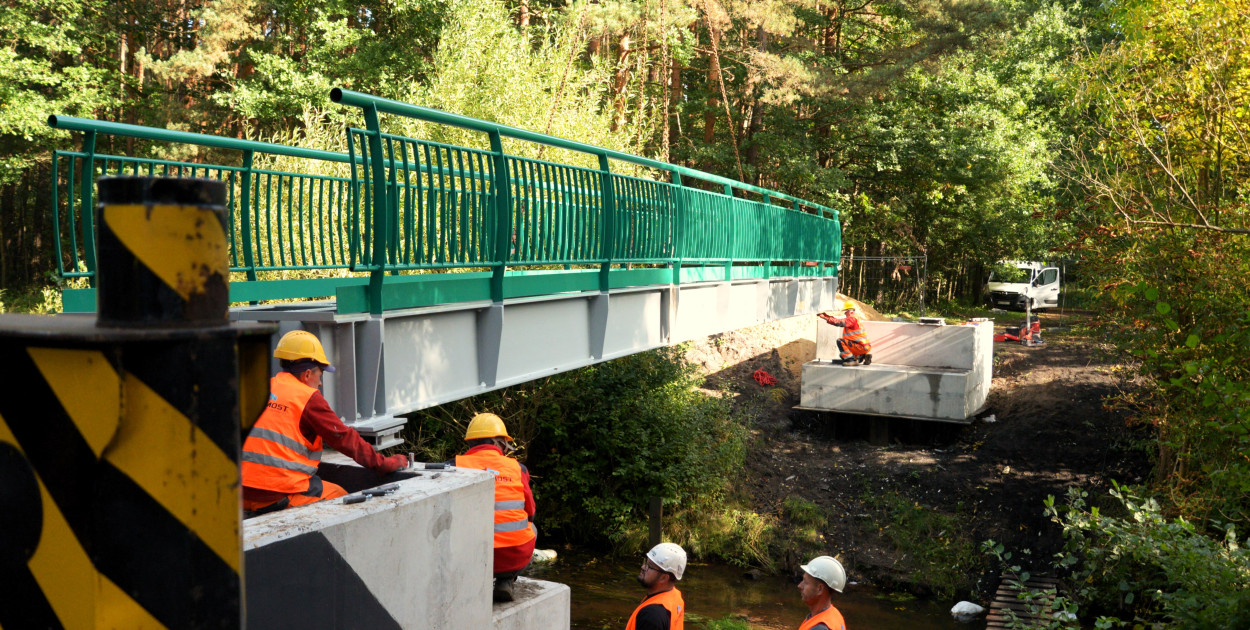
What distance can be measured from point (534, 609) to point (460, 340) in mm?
2038

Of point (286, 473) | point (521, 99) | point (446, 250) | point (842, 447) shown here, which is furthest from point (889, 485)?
point (286, 473)

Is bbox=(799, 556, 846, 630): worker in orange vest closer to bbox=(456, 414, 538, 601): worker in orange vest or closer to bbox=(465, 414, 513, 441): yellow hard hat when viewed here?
bbox=(456, 414, 538, 601): worker in orange vest

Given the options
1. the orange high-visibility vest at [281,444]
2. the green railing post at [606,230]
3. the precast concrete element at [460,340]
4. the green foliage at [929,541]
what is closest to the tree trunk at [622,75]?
the green foliage at [929,541]

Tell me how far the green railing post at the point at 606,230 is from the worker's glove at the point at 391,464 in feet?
A: 11.5

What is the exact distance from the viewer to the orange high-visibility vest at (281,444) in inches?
180

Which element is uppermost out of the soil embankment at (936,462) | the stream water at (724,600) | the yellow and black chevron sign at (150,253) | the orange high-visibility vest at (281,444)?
the yellow and black chevron sign at (150,253)

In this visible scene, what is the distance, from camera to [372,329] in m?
5.48

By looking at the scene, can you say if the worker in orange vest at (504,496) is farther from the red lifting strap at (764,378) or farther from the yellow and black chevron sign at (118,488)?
the red lifting strap at (764,378)

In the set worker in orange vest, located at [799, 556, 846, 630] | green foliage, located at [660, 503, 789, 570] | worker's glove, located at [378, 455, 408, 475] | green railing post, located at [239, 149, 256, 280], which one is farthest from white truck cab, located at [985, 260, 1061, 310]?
worker's glove, located at [378, 455, 408, 475]

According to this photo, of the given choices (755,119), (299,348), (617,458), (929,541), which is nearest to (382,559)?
(299,348)

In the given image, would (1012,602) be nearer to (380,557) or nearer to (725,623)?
(725,623)

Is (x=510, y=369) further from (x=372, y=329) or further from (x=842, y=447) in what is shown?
(x=842, y=447)

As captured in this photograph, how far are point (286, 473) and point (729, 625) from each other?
393 inches

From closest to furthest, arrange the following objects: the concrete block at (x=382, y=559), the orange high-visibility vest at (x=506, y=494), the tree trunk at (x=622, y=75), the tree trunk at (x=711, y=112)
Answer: the concrete block at (x=382, y=559) → the orange high-visibility vest at (x=506, y=494) → the tree trunk at (x=622, y=75) → the tree trunk at (x=711, y=112)
